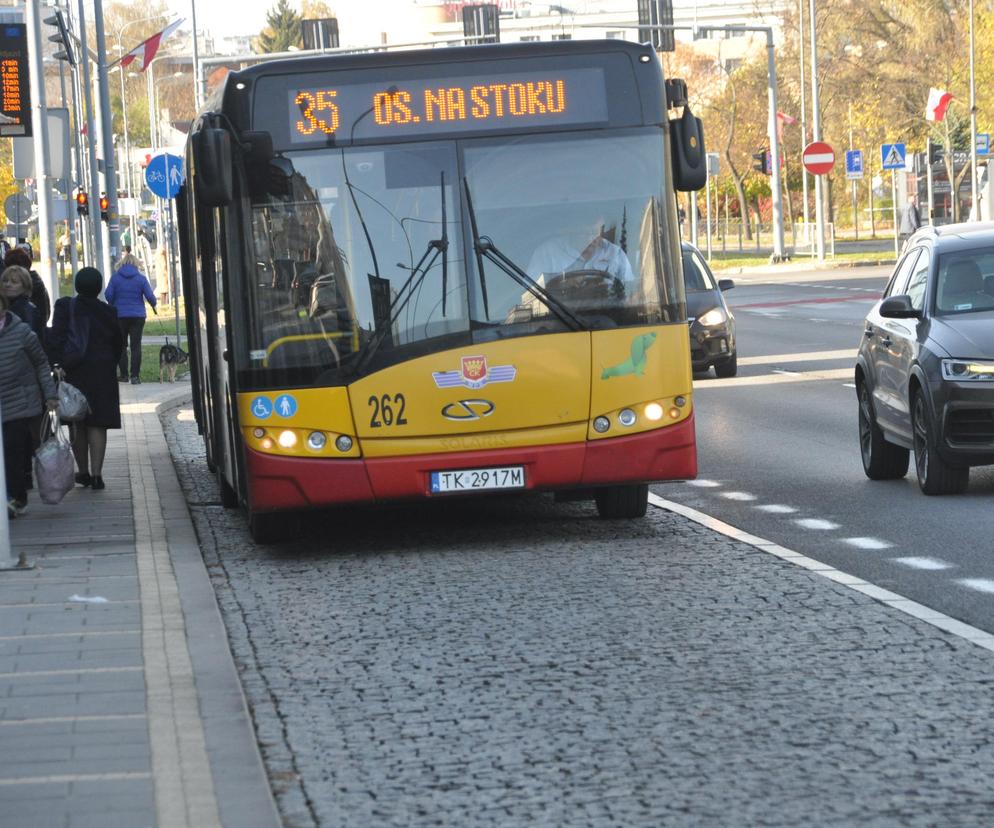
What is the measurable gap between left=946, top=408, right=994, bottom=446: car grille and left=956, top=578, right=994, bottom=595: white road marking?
327 centimetres

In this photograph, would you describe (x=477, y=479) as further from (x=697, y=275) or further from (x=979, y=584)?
(x=697, y=275)

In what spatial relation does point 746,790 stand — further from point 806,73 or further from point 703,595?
point 806,73

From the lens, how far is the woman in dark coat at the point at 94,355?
1603 centimetres

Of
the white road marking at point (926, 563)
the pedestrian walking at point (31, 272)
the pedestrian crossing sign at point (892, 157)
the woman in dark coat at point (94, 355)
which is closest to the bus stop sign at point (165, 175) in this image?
the pedestrian walking at point (31, 272)

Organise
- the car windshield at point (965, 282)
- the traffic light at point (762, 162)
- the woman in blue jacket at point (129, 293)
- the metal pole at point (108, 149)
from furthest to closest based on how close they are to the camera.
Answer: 1. the traffic light at point (762, 162)
2. the metal pole at point (108, 149)
3. the woman in blue jacket at point (129, 293)
4. the car windshield at point (965, 282)

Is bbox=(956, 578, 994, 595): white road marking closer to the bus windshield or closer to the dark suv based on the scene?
the bus windshield

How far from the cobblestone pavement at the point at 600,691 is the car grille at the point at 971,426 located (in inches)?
88.2

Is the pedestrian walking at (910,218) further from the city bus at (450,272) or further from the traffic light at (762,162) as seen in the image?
the city bus at (450,272)

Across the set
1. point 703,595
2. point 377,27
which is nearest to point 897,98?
point 703,595

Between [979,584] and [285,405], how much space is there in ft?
12.8

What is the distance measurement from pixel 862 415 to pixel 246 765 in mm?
9631

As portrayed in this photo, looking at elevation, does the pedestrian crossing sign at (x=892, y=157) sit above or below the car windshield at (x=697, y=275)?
above

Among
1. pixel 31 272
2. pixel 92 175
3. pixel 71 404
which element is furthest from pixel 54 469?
pixel 92 175

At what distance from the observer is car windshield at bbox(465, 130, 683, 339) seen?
11703 mm
